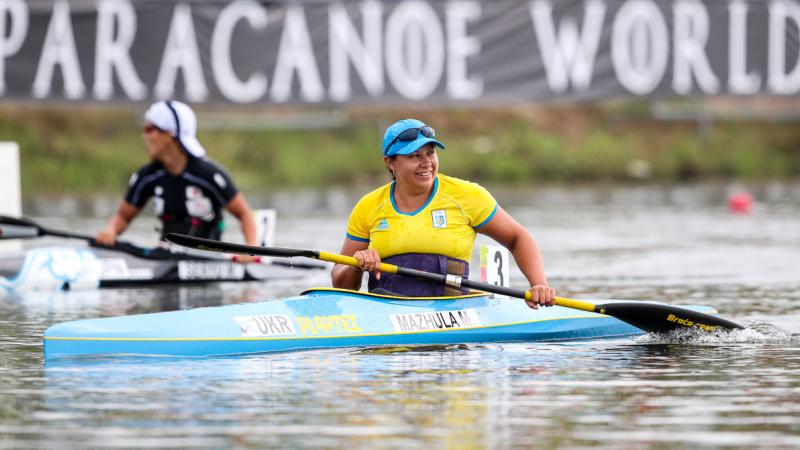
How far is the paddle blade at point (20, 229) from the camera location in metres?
17.1

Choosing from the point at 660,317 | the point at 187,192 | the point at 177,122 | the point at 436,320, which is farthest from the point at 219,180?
the point at 660,317

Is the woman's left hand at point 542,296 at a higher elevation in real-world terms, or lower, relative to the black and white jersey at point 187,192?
lower

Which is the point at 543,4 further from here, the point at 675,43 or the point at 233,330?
the point at 233,330

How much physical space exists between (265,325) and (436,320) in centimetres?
117

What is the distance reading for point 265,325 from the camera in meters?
11.3

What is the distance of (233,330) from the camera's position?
36.6 ft

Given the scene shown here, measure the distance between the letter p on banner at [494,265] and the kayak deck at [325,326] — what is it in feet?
0.51

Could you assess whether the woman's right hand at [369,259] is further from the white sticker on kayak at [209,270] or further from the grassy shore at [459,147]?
the grassy shore at [459,147]

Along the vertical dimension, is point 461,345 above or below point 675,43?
below

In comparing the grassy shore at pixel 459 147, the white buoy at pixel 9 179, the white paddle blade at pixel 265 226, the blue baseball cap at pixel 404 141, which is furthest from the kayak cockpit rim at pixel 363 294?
the grassy shore at pixel 459 147

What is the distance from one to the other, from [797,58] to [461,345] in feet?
51.0

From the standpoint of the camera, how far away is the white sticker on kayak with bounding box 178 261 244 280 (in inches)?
663

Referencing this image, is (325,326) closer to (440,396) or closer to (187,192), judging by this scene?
(440,396)

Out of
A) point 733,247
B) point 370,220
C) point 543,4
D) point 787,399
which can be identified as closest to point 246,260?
point 370,220
